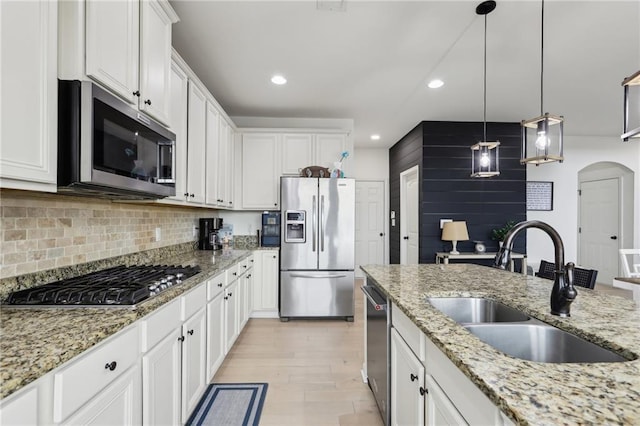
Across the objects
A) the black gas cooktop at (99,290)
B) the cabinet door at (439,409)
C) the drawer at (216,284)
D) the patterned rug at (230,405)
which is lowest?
the patterned rug at (230,405)

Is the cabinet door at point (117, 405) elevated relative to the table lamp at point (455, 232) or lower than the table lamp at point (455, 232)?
lower

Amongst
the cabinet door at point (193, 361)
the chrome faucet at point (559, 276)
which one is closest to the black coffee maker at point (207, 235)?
the cabinet door at point (193, 361)

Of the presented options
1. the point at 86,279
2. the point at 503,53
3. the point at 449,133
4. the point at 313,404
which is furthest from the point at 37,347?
the point at 449,133

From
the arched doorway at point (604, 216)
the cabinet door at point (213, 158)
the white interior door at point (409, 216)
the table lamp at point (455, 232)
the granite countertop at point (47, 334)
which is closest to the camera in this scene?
the granite countertop at point (47, 334)

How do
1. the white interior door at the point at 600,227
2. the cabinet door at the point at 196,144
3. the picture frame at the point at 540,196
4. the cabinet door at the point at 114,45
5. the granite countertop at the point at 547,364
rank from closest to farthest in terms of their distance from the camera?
the granite countertop at the point at 547,364 < the cabinet door at the point at 114,45 < the cabinet door at the point at 196,144 < the picture frame at the point at 540,196 < the white interior door at the point at 600,227

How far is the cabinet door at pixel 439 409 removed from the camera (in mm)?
934

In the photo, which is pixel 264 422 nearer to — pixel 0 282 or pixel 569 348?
pixel 0 282

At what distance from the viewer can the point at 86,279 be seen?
1.62m

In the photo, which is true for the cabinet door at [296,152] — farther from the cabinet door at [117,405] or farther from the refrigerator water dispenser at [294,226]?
the cabinet door at [117,405]

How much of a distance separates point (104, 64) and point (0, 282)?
1010 mm

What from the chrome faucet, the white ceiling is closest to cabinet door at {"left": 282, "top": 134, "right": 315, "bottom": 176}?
the white ceiling

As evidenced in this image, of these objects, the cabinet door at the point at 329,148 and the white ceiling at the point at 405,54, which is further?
the cabinet door at the point at 329,148

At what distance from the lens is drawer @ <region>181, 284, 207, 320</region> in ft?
5.76

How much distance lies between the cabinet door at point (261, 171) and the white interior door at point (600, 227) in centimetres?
623
